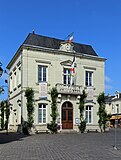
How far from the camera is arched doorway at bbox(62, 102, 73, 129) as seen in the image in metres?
31.7

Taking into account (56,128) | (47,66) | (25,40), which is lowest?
(56,128)

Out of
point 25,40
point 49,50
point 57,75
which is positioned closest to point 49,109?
point 57,75

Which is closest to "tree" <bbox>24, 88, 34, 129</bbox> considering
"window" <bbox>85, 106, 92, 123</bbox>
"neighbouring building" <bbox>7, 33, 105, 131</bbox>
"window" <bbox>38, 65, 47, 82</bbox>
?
"neighbouring building" <bbox>7, 33, 105, 131</bbox>

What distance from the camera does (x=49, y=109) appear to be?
30859 mm

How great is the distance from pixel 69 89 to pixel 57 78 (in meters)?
1.82

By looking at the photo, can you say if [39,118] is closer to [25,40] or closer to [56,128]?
[56,128]

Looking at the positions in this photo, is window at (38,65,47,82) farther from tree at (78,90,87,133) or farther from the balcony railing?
tree at (78,90,87,133)

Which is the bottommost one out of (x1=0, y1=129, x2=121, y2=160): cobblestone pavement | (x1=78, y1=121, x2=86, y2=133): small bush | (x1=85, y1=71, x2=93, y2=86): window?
(x1=78, y1=121, x2=86, y2=133): small bush

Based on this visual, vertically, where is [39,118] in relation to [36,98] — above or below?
below

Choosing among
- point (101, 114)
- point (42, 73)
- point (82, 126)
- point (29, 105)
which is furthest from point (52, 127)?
point (101, 114)

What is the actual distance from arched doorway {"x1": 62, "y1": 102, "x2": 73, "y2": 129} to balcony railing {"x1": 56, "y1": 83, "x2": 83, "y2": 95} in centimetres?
144

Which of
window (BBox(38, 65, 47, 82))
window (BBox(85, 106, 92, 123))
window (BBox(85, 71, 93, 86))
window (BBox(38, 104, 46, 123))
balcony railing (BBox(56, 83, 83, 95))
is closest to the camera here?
window (BBox(38, 104, 46, 123))

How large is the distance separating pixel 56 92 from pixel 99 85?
6.63 m

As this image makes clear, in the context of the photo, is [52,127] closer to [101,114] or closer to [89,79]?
[101,114]
